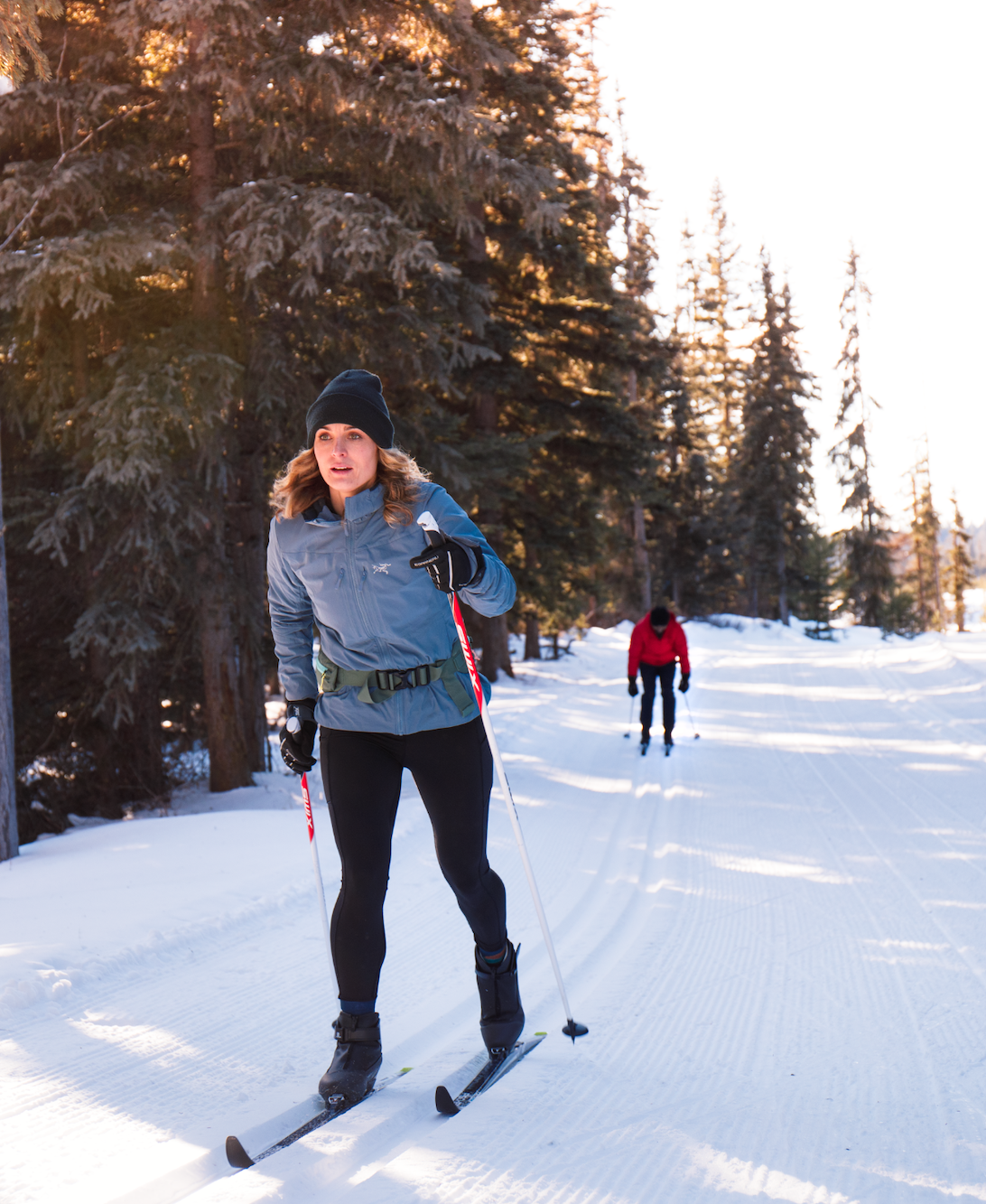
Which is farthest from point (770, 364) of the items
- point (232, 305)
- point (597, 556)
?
point (232, 305)

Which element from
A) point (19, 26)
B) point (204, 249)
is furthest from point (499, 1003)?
point (204, 249)

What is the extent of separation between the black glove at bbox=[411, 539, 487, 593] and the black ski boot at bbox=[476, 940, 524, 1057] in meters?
1.33

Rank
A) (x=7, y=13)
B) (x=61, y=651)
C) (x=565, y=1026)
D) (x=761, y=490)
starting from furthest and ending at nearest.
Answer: (x=761, y=490), (x=61, y=651), (x=7, y=13), (x=565, y=1026)

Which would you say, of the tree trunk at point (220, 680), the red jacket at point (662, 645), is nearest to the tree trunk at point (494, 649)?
the red jacket at point (662, 645)

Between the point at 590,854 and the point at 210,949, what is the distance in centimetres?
295

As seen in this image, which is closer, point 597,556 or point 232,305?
point 232,305

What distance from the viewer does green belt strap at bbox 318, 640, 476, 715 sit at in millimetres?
2961

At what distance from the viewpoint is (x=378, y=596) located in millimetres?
2955

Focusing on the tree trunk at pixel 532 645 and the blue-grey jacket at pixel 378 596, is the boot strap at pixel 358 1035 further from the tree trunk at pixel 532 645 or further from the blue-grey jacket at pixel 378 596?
the tree trunk at pixel 532 645

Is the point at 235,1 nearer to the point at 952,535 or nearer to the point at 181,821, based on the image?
the point at 181,821

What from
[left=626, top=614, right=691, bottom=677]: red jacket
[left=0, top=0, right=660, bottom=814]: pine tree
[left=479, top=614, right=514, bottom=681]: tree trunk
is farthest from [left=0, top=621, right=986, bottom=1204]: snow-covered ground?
[left=479, top=614, right=514, bottom=681]: tree trunk

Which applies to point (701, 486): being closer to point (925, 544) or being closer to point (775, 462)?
point (775, 462)

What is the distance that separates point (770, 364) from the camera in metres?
42.8

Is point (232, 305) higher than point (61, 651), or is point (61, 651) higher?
point (232, 305)
